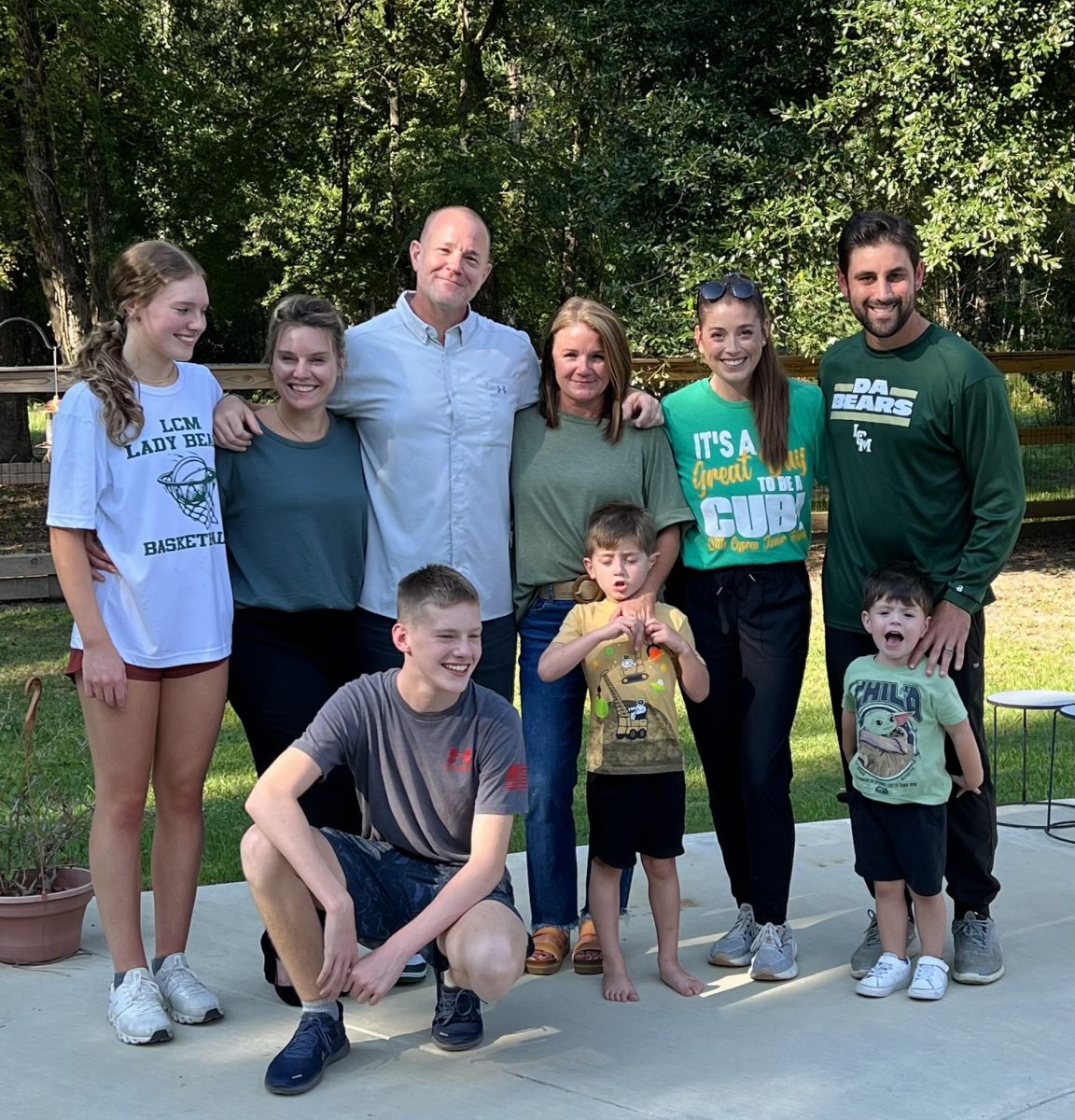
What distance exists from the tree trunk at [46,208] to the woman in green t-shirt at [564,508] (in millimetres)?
10430

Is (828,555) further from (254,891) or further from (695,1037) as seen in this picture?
(254,891)

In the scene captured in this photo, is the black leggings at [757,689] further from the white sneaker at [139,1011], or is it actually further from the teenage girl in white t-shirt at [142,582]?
the white sneaker at [139,1011]

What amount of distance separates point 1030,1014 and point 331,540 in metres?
2.23

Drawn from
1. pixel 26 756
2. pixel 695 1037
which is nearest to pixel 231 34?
pixel 26 756

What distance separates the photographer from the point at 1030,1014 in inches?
153

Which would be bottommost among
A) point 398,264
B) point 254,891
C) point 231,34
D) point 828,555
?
point 254,891

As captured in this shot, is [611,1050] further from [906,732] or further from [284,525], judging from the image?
[284,525]

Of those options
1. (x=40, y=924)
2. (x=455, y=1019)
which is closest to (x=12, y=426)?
(x=40, y=924)

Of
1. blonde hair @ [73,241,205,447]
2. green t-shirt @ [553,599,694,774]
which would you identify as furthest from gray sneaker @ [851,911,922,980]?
blonde hair @ [73,241,205,447]

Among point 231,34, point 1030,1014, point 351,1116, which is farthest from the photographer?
point 231,34

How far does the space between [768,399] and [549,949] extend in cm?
169

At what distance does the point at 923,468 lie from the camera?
405 cm

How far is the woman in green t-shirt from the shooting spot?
4.15 meters

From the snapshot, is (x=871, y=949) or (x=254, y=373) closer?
(x=871, y=949)
